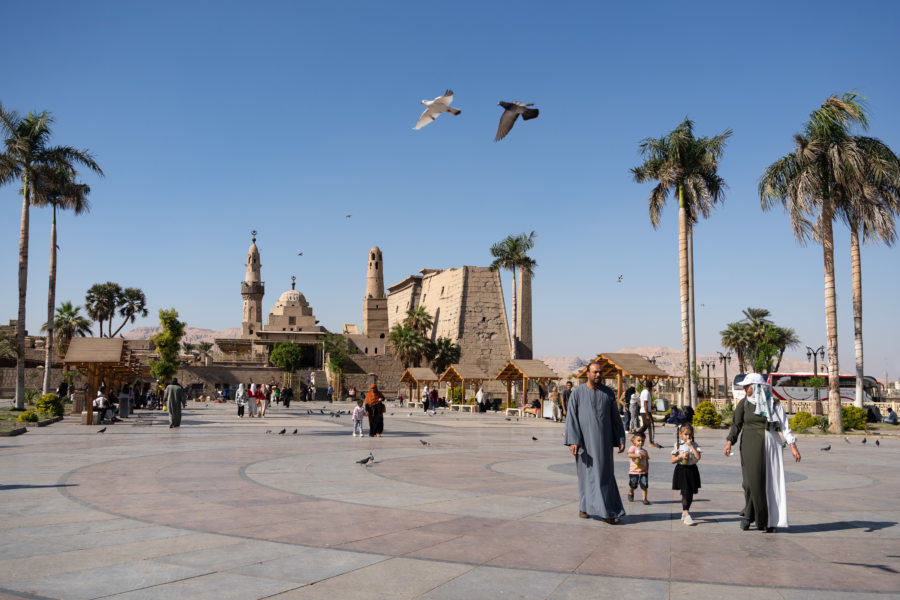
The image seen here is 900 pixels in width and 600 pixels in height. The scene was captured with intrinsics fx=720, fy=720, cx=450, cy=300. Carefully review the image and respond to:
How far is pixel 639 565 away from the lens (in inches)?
215

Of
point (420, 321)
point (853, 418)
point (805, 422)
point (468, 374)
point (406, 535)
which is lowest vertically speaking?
point (805, 422)

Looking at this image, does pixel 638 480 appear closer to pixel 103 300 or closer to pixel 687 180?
pixel 687 180

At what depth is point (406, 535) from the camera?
21.0 ft

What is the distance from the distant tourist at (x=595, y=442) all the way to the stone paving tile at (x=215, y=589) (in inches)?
141

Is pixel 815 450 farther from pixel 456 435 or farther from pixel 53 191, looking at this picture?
pixel 53 191

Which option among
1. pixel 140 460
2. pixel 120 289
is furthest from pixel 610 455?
pixel 120 289

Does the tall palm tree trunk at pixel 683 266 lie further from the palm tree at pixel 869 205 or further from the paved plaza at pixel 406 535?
the paved plaza at pixel 406 535

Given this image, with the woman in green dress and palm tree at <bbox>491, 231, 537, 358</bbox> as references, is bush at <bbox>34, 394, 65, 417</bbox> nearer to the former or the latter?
the woman in green dress

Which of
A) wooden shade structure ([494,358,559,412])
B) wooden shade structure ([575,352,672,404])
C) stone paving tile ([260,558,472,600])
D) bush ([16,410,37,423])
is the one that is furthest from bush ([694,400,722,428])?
stone paving tile ([260,558,472,600])

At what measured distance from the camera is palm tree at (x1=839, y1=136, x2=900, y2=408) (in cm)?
2327

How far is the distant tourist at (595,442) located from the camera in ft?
23.7

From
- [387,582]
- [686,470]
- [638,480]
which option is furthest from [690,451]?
[387,582]

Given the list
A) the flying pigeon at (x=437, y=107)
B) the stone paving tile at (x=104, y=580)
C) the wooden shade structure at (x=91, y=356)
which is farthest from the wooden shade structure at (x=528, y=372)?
the stone paving tile at (x=104, y=580)

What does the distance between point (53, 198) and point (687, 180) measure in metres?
29.0
